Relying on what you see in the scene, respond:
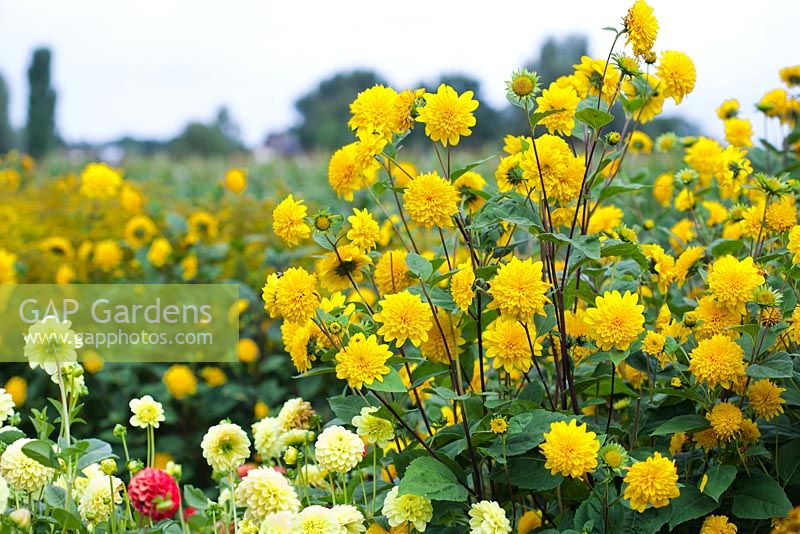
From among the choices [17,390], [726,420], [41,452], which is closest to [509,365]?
[726,420]

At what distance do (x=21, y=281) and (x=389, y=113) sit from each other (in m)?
2.83

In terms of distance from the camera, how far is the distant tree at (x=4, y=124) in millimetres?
35844

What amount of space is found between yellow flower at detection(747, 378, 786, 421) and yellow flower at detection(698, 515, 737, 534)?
193 mm

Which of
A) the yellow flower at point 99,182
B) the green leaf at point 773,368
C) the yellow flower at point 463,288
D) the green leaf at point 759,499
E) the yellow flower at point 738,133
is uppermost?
the yellow flower at point 99,182

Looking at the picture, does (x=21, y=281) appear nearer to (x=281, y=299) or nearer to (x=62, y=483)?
(x=62, y=483)

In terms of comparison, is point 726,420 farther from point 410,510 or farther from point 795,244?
point 410,510

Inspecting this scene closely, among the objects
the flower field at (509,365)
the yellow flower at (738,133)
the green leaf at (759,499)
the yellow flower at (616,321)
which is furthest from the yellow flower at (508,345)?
the yellow flower at (738,133)

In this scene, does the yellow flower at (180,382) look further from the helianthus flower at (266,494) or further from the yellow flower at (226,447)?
the helianthus flower at (266,494)

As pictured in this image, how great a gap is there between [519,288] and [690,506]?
494 millimetres

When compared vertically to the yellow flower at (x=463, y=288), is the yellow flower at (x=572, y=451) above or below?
below

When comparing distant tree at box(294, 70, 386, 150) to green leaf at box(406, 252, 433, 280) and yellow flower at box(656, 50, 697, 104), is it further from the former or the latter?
green leaf at box(406, 252, 433, 280)

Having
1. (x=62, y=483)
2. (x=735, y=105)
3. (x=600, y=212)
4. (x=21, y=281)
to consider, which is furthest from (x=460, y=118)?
(x=21, y=281)

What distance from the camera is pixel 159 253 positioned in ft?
11.4

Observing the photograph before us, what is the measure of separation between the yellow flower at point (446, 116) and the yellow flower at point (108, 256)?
2.55 metres
